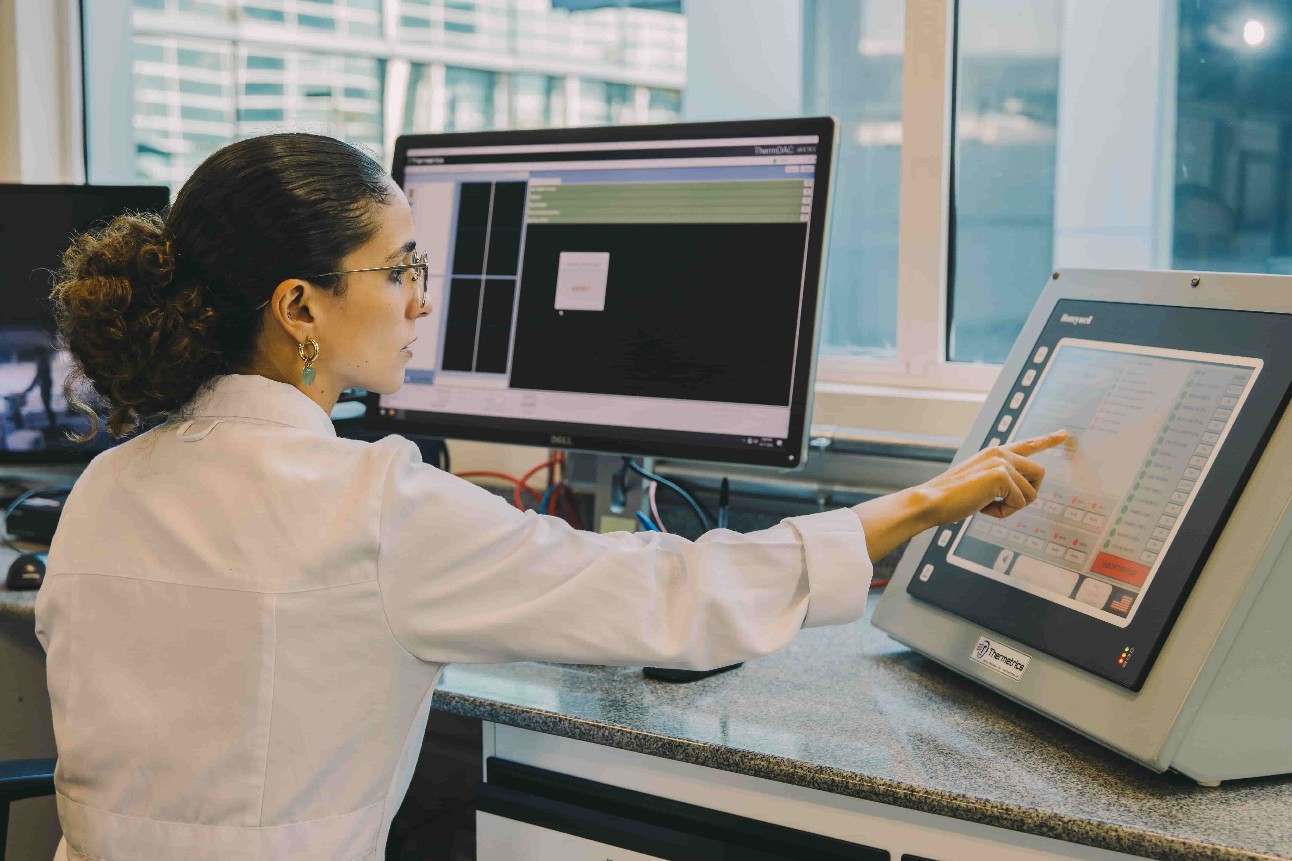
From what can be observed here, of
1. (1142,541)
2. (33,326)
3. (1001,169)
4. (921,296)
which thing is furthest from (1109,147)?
(33,326)

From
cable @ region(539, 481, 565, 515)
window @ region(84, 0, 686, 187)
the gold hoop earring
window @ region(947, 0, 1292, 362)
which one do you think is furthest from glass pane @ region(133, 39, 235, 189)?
the gold hoop earring

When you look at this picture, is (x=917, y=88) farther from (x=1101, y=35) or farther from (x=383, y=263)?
(x=383, y=263)

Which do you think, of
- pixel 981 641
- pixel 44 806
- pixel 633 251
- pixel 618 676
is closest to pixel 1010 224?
pixel 633 251

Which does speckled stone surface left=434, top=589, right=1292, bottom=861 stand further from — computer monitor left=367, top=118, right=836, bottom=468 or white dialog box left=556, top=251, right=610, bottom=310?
white dialog box left=556, top=251, right=610, bottom=310

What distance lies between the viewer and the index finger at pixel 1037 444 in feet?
3.43

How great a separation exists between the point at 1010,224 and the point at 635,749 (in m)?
1.10

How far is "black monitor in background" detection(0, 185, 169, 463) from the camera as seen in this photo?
1.79 m

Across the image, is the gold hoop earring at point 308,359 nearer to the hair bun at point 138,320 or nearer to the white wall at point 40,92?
the hair bun at point 138,320

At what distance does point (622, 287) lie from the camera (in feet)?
4.52

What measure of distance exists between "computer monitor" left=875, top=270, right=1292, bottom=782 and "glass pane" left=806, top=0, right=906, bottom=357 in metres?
0.62

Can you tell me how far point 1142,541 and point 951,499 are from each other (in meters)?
0.17

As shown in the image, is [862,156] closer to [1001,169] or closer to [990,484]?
[1001,169]

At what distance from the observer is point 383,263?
3.10 ft

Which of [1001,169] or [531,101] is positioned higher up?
[531,101]
